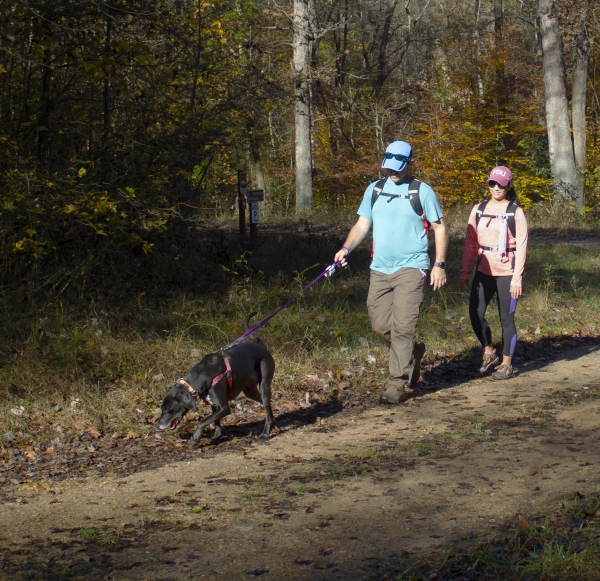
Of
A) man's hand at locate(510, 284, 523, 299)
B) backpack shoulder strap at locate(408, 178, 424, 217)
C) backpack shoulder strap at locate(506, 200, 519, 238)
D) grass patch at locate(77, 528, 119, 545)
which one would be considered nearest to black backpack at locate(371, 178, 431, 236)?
backpack shoulder strap at locate(408, 178, 424, 217)

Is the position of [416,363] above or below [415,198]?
below

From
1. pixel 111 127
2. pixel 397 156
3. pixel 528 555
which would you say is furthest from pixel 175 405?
pixel 111 127

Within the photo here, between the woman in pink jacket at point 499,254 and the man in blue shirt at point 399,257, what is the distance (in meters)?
1.11

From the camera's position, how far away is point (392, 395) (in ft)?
24.3

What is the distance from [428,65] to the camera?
4066 cm

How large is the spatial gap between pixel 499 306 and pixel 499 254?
1.89ft

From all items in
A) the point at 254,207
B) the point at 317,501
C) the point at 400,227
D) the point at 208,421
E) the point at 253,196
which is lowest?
the point at 317,501

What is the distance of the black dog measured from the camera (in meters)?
5.99

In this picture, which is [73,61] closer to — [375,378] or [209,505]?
[375,378]

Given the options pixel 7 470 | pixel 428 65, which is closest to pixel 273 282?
pixel 7 470

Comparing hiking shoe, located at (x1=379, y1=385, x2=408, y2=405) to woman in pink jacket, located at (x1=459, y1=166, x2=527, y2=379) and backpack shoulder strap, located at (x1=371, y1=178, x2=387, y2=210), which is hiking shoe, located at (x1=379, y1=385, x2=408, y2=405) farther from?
backpack shoulder strap, located at (x1=371, y1=178, x2=387, y2=210)

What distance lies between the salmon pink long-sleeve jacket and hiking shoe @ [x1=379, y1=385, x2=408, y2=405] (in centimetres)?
155

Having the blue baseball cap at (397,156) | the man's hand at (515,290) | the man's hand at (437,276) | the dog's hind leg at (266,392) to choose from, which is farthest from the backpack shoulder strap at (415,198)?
the dog's hind leg at (266,392)

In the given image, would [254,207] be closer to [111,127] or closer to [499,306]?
[111,127]
